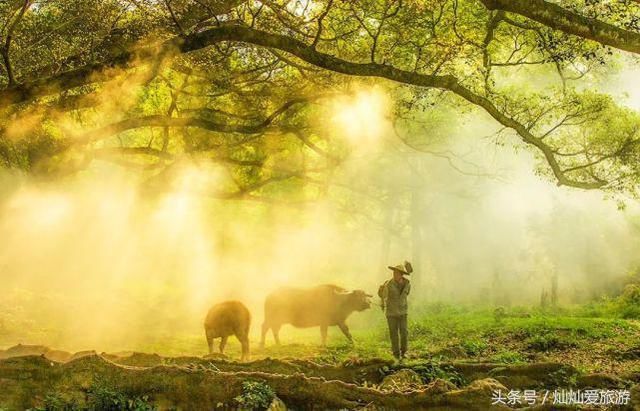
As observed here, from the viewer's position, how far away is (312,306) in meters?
19.1

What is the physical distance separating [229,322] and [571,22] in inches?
423

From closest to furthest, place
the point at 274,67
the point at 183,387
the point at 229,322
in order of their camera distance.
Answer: the point at 183,387 < the point at 229,322 < the point at 274,67

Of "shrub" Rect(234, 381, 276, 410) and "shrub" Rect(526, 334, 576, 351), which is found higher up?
"shrub" Rect(526, 334, 576, 351)

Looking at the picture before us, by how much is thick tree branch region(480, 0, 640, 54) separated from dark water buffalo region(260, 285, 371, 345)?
11.7 meters

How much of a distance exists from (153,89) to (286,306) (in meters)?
8.83

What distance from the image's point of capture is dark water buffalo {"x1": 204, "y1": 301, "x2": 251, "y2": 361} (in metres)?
15.1

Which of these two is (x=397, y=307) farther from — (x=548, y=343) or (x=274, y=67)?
(x=274, y=67)

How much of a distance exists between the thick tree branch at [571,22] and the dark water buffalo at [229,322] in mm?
9990

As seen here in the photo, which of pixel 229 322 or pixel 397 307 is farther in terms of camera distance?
pixel 229 322

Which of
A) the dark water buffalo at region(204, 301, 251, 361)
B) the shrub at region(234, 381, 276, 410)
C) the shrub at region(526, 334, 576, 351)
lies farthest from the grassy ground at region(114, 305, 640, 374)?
the shrub at region(234, 381, 276, 410)

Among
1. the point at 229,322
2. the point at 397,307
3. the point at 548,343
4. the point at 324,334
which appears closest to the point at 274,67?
the point at 229,322

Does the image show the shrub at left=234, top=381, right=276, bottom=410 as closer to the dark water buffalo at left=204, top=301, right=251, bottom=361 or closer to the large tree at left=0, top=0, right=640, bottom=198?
the large tree at left=0, top=0, right=640, bottom=198

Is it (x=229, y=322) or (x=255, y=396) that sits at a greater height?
(x=229, y=322)

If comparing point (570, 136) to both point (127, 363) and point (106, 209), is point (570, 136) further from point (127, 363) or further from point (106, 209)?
point (106, 209)
